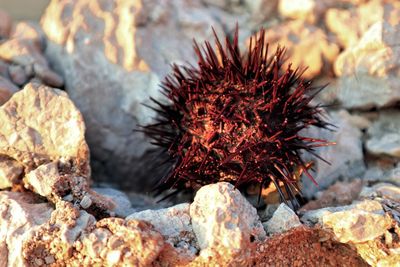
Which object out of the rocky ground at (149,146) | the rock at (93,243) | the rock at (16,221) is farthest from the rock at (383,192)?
the rock at (16,221)

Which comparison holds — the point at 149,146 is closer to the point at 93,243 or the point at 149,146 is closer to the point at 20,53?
the point at 20,53

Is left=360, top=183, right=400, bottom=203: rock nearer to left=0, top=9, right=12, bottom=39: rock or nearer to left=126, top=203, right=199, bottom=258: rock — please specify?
left=126, top=203, right=199, bottom=258: rock

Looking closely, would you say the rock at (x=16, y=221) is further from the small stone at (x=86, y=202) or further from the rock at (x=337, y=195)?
the rock at (x=337, y=195)

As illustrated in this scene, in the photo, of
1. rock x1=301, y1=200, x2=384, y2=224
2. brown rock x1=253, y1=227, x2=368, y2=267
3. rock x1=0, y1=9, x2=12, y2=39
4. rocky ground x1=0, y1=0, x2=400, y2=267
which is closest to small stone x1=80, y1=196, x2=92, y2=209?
rocky ground x1=0, y1=0, x2=400, y2=267

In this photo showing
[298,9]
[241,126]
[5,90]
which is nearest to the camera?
[241,126]

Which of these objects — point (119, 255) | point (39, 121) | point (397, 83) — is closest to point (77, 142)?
point (39, 121)

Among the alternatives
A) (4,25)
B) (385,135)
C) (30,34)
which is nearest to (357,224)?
(385,135)

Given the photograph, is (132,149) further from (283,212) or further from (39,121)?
(283,212)
